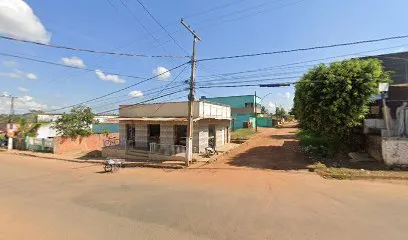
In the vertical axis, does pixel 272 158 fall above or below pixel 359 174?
above

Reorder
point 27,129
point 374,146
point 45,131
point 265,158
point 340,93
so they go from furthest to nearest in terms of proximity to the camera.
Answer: point 45,131 → point 27,129 → point 265,158 → point 374,146 → point 340,93

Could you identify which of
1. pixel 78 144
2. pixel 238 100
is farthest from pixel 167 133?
pixel 238 100

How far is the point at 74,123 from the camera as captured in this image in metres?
31.7

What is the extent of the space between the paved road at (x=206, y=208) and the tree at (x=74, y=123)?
16.9m

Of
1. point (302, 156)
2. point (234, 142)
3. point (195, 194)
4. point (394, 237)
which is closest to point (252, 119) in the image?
point (234, 142)

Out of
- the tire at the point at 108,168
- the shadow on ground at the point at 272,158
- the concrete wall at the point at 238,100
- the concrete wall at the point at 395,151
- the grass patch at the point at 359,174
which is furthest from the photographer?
the concrete wall at the point at 238,100

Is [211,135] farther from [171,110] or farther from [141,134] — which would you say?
[141,134]

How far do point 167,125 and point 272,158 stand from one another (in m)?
8.64

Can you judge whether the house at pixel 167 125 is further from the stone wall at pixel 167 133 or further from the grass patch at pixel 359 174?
the grass patch at pixel 359 174

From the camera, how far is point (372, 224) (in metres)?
7.62

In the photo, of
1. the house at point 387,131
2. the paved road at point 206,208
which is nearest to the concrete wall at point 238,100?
the house at point 387,131

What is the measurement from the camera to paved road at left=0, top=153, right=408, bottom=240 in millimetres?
7383

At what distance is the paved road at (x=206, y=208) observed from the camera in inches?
291

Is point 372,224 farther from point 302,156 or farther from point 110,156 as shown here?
point 110,156
